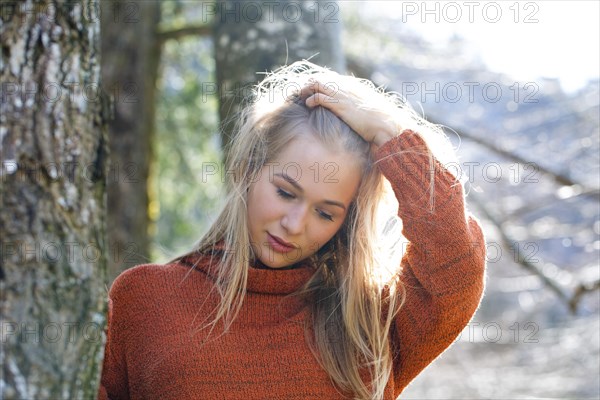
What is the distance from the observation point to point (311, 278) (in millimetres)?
2445

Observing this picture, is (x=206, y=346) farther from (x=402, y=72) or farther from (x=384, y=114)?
(x=402, y=72)

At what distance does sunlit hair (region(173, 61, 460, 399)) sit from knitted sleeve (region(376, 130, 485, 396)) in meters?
0.05

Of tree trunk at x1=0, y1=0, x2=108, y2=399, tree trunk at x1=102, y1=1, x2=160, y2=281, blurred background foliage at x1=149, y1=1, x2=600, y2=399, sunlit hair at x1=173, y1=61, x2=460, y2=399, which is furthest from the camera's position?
tree trunk at x1=102, y1=1, x2=160, y2=281

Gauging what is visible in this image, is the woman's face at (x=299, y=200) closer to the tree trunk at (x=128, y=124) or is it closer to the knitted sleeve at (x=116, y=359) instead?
the knitted sleeve at (x=116, y=359)

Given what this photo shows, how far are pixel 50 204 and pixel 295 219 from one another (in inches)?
34.2

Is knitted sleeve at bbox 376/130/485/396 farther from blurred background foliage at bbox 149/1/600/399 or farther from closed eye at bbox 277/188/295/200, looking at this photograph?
blurred background foliage at bbox 149/1/600/399

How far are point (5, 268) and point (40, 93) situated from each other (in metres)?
0.34

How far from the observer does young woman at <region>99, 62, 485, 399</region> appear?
2.22 meters

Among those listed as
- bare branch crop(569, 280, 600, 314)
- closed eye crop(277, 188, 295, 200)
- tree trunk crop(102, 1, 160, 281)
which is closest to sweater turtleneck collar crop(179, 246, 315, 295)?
closed eye crop(277, 188, 295, 200)

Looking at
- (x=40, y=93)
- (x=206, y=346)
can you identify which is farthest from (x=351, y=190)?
(x=40, y=93)

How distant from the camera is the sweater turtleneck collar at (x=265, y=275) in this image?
2.37m

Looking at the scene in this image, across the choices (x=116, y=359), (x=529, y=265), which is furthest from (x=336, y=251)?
(x=529, y=265)

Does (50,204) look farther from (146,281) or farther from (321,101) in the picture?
(321,101)

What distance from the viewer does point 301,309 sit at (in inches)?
94.6
